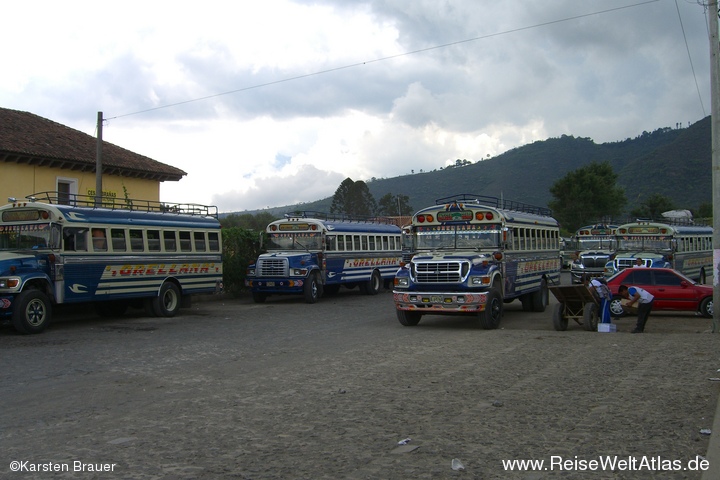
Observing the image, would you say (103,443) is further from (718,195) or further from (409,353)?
(718,195)

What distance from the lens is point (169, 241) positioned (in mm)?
19203

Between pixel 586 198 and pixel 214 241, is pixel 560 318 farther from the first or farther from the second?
pixel 586 198

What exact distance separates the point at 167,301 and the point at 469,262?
909cm

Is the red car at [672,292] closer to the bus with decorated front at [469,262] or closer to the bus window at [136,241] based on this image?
the bus with decorated front at [469,262]

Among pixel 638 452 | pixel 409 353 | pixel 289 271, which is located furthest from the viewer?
pixel 289 271

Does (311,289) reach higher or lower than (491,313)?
higher

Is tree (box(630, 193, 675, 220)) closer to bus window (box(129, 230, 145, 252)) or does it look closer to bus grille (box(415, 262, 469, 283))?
bus grille (box(415, 262, 469, 283))

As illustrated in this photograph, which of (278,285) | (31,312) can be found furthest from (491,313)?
(31,312)

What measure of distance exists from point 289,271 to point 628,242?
1443cm

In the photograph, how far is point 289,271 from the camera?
893 inches

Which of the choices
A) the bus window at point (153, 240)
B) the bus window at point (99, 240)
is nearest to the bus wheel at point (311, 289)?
the bus window at point (153, 240)

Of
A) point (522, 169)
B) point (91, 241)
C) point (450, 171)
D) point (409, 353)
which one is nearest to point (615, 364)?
point (409, 353)

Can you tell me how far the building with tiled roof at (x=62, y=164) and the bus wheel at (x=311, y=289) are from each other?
360 inches

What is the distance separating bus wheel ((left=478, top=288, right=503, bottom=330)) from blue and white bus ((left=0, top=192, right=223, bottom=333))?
9.03 meters
